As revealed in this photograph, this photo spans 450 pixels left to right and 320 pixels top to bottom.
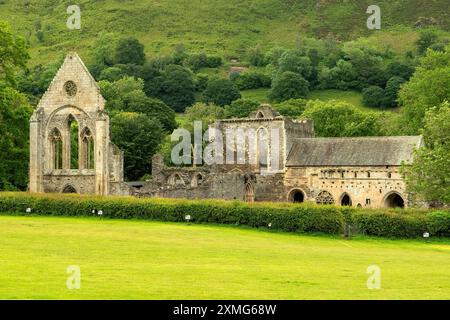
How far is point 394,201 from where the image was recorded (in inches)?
3073

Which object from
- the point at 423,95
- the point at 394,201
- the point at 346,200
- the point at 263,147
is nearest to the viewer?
the point at 394,201

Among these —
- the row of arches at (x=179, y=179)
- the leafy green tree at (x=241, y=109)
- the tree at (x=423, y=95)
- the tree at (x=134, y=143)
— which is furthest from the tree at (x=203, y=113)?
→ the row of arches at (x=179, y=179)

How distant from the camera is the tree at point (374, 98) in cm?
15862

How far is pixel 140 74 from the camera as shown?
177 meters

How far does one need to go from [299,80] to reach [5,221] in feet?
377

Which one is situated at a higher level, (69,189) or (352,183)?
(352,183)

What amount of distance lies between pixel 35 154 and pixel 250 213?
20.9 metres

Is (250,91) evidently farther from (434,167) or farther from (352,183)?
(434,167)

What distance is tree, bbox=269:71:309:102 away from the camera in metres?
161

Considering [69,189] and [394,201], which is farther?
[394,201]

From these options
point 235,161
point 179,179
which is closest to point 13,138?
point 179,179

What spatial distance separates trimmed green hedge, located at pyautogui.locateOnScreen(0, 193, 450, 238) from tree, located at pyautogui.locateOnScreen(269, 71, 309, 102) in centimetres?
10458

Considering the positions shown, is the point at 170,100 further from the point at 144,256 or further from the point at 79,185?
the point at 144,256

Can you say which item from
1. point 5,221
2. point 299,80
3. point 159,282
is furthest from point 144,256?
point 299,80
